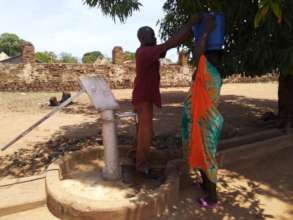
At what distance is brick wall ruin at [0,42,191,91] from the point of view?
1479 centimetres

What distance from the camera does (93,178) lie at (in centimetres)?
343

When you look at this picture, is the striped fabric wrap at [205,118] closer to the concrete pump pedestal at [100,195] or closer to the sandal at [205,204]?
the sandal at [205,204]

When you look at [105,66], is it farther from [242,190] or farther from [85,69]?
[242,190]

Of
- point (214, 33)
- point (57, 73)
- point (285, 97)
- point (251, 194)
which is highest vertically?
point (214, 33)

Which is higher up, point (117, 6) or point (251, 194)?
point (117, 6)

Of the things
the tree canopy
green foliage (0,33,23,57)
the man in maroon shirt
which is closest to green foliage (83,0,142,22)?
the tree canopy

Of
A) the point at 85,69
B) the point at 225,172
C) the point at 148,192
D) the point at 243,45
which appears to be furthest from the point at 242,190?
the point at 85,69

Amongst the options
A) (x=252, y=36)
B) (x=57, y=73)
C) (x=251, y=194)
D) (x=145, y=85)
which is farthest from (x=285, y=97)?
(x=57, y=73)

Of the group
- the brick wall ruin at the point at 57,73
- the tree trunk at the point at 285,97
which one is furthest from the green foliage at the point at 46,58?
the tree trunk at the point at 285,97

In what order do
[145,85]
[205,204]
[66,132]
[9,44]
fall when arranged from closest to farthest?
1. [205,204]
2. [145,85]
3. [66,132]
4. [9,44]

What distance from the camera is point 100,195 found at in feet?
10.0

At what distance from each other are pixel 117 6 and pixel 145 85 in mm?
3557

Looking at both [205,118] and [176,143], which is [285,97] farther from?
[205,118]

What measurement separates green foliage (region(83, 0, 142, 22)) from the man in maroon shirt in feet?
10.7
